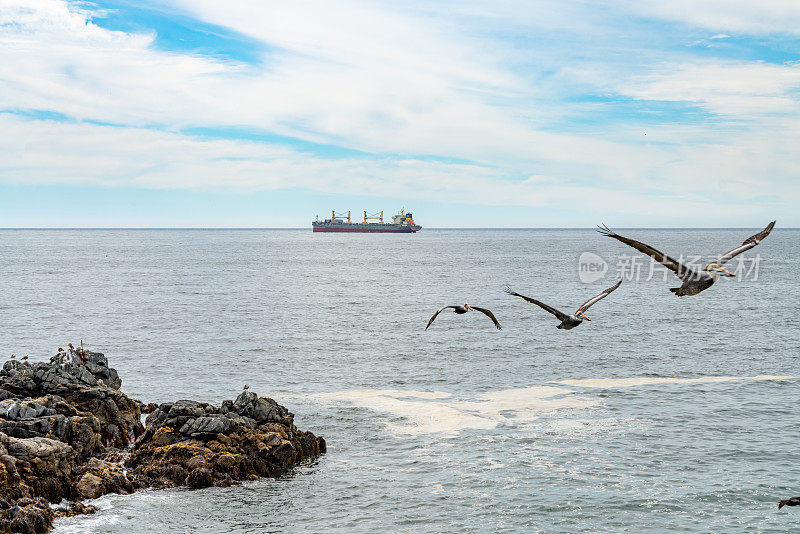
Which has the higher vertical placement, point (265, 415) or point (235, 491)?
point (265, 415)

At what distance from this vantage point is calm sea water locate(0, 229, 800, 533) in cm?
2759

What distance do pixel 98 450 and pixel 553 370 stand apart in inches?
1297

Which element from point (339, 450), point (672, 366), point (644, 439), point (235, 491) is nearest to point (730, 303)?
point (672, 366)

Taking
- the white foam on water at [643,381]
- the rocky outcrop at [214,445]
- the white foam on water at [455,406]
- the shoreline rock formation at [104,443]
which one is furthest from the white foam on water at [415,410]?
the white foam on water at [643,381]

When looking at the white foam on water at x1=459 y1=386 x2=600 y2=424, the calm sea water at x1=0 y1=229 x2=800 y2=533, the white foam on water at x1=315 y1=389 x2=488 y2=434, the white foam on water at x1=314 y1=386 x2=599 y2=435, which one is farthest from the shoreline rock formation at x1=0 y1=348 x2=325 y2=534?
the white foam on water at x1=459 y1=386 x2=600 y2=424

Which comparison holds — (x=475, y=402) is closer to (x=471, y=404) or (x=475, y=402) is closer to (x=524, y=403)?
(x=471, y=404)

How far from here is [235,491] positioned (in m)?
28.9

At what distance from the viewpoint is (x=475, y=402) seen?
43344 millimetres

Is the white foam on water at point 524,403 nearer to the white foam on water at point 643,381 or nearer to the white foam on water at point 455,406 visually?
the white foam on water at point 455,406

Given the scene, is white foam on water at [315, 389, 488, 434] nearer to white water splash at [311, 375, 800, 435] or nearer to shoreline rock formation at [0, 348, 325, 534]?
white water splash at [311, 375, 800, 435]

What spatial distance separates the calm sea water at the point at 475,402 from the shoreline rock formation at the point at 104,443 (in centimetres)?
95

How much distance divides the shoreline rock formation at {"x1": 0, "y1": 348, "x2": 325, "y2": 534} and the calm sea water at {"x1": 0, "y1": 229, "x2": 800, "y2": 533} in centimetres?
95

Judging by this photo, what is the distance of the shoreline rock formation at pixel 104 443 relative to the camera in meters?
25.7

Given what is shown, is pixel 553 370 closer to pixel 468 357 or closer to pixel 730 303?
pixel 468 357
